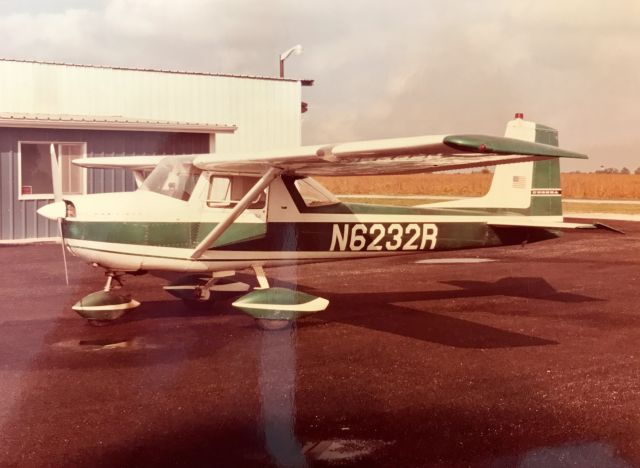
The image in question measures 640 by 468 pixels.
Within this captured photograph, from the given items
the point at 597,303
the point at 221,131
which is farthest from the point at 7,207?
the point at 597,303

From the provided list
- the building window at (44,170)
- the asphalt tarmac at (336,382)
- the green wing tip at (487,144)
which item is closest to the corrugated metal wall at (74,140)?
the building window at (44,170)

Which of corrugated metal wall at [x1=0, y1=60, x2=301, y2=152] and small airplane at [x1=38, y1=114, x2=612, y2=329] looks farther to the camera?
corrugated metal wall at [x1=0, y1=60, x2=301, y2=152]

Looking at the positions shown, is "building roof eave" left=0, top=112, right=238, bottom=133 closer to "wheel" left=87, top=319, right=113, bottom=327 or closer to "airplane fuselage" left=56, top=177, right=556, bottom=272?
"airplane fuselage" left=56, top=177, right=556, bottom=272

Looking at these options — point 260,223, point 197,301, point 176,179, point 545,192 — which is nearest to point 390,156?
point 260,223

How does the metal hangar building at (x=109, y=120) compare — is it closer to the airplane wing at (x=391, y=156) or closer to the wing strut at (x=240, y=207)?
the airplane wing at (x=391, y=156)

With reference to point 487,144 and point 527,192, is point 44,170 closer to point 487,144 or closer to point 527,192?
point 527,192

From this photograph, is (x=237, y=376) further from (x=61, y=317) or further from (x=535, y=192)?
(x=535, y=192)

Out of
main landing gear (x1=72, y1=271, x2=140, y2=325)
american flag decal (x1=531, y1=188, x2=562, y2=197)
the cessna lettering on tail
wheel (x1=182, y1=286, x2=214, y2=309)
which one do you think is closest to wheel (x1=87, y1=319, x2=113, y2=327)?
main landing gear (x1=72, y1=271, x2=140, y2=325)
